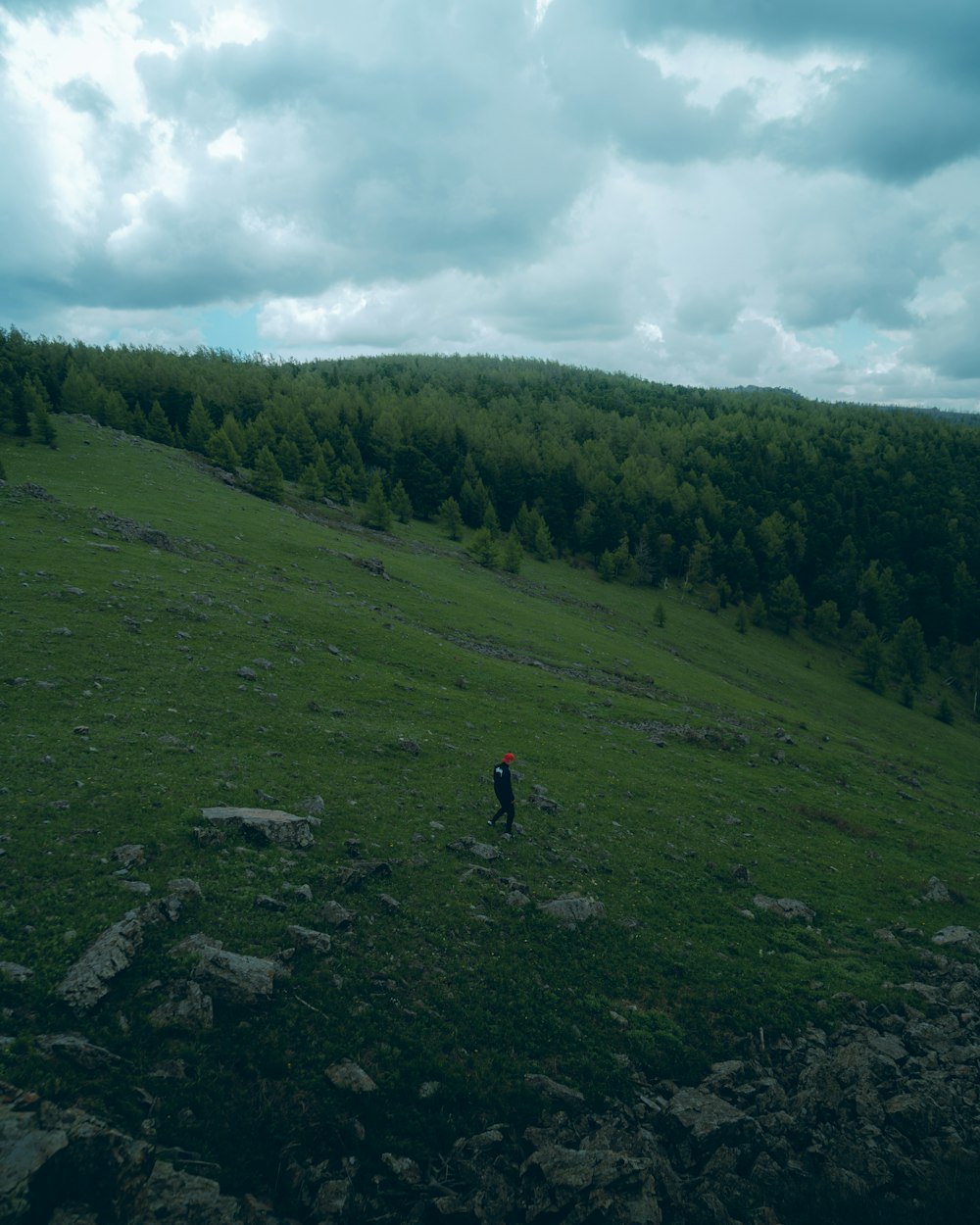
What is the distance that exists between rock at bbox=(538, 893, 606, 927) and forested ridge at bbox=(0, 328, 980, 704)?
7490cm

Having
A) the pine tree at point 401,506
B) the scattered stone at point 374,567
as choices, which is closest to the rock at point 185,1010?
the scattered stone at point 374,567

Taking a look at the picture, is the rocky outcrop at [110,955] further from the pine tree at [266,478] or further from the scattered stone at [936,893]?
the pine tree at [266,478]

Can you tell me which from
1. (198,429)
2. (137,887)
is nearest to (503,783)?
(137,887)

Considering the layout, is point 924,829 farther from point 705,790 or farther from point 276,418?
point 276,418

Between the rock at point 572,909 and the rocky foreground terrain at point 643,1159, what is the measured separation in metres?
4.60

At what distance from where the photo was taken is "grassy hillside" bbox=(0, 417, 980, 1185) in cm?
1049

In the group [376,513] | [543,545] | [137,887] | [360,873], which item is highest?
[376,513]

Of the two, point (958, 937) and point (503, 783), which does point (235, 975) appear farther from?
point (958, 937)

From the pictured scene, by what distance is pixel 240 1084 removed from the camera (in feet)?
32.1

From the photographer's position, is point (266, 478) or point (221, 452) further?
point (221, 452)

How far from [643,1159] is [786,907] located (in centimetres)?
1236

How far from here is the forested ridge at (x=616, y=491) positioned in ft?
340

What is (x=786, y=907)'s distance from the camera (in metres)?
20.1

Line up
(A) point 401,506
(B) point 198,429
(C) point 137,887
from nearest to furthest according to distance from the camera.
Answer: (C) point 137,887
(B) point 198,429
(A) point 401,506
